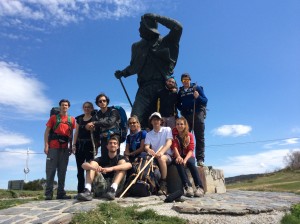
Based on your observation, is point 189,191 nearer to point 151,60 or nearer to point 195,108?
point 195,108

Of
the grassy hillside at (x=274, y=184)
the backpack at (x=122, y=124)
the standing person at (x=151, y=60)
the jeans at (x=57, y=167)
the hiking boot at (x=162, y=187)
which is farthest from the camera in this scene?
the grassy hillside at (x=274, y=184)

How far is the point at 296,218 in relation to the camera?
Result: 17.1ft

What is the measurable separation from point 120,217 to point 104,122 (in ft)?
8.55

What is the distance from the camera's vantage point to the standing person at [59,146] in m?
7.10

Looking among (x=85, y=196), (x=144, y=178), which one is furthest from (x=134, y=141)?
(x=85, y=196)

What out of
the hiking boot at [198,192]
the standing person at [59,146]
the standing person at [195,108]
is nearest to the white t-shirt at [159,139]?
the hiking boot at [198,192]

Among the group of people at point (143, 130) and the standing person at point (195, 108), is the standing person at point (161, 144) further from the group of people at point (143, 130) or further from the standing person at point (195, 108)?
the standing person at point (195, 108)

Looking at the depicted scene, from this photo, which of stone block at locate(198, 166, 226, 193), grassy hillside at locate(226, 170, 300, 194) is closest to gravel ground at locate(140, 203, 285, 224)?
stone block at locate(198, 166, 226, 193)

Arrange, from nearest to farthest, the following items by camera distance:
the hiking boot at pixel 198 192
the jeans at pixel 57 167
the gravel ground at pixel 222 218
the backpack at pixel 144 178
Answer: the gravel ground at pixel 222 218
the backpack at pixel 144 178
the hiking boot at pixel 198 192
the jeans at pixel 57 167

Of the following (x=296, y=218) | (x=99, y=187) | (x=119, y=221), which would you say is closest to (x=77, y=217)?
(x=119, y=221)

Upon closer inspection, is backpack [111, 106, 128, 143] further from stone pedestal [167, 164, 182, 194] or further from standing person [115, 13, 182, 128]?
stone pedestal [167, 164, 182, 194]

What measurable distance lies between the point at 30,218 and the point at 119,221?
148 centimetres

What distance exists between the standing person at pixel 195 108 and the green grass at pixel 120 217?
129 inches

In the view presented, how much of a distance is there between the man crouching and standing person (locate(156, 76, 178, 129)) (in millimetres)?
1957
